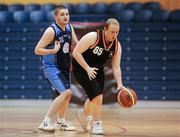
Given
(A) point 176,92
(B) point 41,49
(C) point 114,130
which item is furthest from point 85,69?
(A) point 176,92

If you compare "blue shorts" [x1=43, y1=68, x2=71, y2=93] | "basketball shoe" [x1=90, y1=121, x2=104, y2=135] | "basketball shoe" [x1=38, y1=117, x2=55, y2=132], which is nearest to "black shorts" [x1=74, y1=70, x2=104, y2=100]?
"blue shorts" [x1=43, y1=68, x2=71, y2=93]

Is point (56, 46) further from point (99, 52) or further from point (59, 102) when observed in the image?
point (59, 102)

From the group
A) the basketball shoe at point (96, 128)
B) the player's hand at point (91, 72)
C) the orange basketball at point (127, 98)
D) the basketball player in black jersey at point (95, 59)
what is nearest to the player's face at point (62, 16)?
the basketball player in black jersey at point (95, 59)

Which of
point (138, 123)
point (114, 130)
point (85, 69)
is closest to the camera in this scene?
point (85, 69)

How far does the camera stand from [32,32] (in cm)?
1295

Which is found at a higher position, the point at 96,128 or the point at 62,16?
the point at 62,16

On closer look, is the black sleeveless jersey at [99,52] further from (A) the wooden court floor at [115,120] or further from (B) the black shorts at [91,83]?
(A) the wooden court floor at [115,120]

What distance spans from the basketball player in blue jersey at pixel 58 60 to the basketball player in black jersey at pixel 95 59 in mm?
244

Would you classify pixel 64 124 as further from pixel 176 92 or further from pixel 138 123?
pixel 176 92

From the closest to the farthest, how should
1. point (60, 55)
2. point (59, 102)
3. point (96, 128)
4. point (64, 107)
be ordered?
point (96, 128) → point (59, 102) → point (60, 55) → point (64, 107)

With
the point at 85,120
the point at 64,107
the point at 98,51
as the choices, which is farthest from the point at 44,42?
the point at 85,120

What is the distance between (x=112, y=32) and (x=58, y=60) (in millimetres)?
1011

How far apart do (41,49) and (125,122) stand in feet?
8.69

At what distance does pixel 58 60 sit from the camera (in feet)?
23.3
